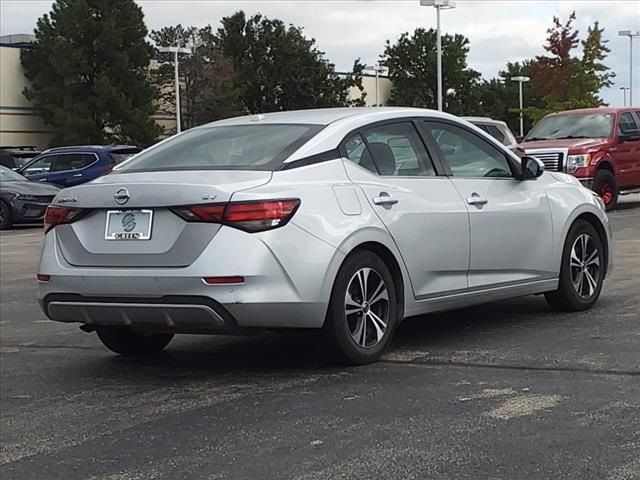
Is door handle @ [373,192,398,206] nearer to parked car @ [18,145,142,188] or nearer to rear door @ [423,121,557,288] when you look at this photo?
rear door @ [423,121,557,288]

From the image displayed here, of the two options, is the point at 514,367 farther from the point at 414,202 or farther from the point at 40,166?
the point at 40,166

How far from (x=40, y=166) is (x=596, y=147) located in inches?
524

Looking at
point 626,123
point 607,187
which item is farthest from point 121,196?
point 626,123

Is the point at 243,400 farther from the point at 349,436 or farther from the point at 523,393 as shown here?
the point at 523,393

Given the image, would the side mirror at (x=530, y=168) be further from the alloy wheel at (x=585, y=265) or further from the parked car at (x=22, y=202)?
the parked car at (x=22, y=202)

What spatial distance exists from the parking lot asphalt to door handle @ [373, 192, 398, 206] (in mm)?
925

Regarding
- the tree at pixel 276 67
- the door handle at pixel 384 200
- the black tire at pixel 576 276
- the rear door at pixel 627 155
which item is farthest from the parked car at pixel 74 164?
the tree at pixel 276 67

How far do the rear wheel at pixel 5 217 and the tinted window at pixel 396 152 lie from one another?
15.8 m

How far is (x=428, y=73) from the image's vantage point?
76500mm

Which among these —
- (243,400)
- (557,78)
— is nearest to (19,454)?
(243,400)

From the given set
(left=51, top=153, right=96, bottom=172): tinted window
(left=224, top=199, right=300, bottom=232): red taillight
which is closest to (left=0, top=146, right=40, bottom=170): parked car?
(left=51, top=153, right=96, bottom=172): tinted window

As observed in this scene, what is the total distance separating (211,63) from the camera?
2370 inches

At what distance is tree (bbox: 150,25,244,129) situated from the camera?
5884 centimetres

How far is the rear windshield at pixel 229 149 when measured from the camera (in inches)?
248
